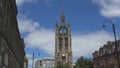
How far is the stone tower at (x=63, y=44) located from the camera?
175m

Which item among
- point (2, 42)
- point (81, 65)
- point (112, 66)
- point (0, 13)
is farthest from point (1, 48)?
point (81, 65)

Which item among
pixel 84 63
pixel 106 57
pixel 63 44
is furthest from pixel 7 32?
pixel 63 44

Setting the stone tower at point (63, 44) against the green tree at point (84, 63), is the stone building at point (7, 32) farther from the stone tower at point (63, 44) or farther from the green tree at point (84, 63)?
the stone tower at point (63, 44)

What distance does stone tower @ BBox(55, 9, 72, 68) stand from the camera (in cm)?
17512

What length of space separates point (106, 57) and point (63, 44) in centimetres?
9082

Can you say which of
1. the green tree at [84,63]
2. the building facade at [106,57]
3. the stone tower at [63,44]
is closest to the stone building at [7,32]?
the building facade at [106,57]

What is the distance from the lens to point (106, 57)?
92.6m

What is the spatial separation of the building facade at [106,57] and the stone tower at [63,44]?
237 feet

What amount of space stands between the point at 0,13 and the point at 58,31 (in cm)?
15504

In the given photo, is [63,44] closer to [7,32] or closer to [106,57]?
[106,57]

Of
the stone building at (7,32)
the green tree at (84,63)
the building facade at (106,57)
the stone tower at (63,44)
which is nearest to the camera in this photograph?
the stone building at (7,32)

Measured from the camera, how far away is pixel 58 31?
186625 mm

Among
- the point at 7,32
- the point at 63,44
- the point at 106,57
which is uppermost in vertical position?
the point at 63,44

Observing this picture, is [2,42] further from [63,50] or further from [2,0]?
[63,50]
